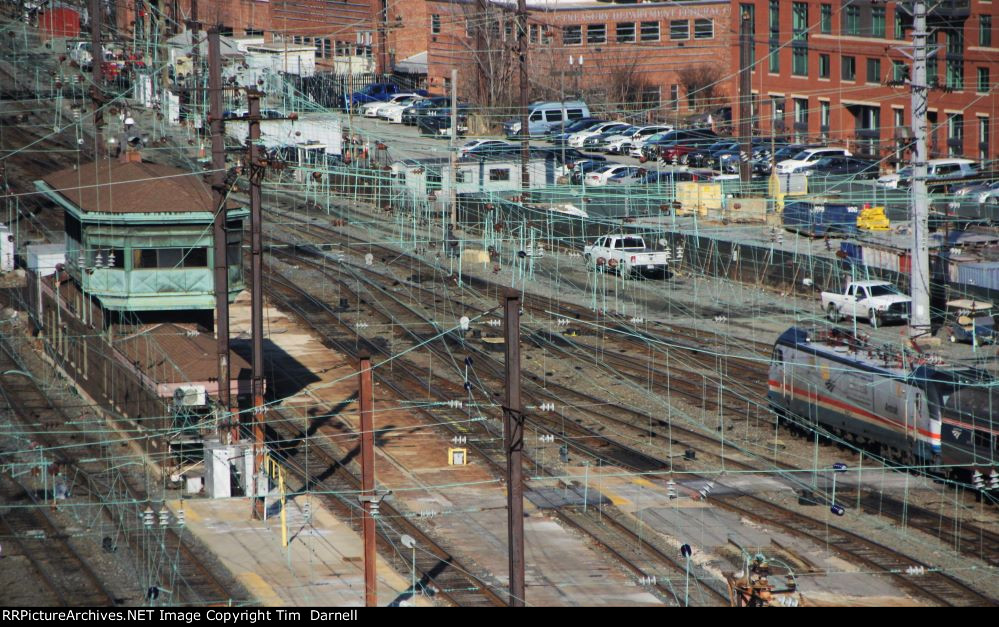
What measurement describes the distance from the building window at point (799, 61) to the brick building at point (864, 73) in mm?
51

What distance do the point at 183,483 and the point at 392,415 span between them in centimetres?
518

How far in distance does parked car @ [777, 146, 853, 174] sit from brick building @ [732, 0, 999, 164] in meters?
1.00

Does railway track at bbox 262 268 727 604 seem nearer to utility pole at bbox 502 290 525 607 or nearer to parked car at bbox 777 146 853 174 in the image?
utility pole at bbox 502 290 525 607

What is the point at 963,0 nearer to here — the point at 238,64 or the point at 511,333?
the point at 238,64

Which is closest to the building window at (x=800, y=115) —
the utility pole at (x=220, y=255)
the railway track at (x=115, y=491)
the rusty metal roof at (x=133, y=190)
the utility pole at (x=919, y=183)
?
the utility pole at (x=919, y=183)

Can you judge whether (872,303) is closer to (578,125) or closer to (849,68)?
(578,125)

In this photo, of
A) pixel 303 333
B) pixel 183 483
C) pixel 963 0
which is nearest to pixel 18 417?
pixel 183 483

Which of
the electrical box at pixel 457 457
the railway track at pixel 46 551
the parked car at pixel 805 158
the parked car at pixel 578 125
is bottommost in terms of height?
the railway track at pixel 46 551

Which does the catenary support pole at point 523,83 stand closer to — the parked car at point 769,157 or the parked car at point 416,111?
the parked car at point 769,157

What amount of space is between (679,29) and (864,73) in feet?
49.2

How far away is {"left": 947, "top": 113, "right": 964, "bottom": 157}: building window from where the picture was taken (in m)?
53.6

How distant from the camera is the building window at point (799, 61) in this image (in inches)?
2485

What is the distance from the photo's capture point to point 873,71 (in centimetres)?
5888

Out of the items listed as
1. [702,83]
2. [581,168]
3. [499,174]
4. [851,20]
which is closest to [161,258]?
[499,174]
